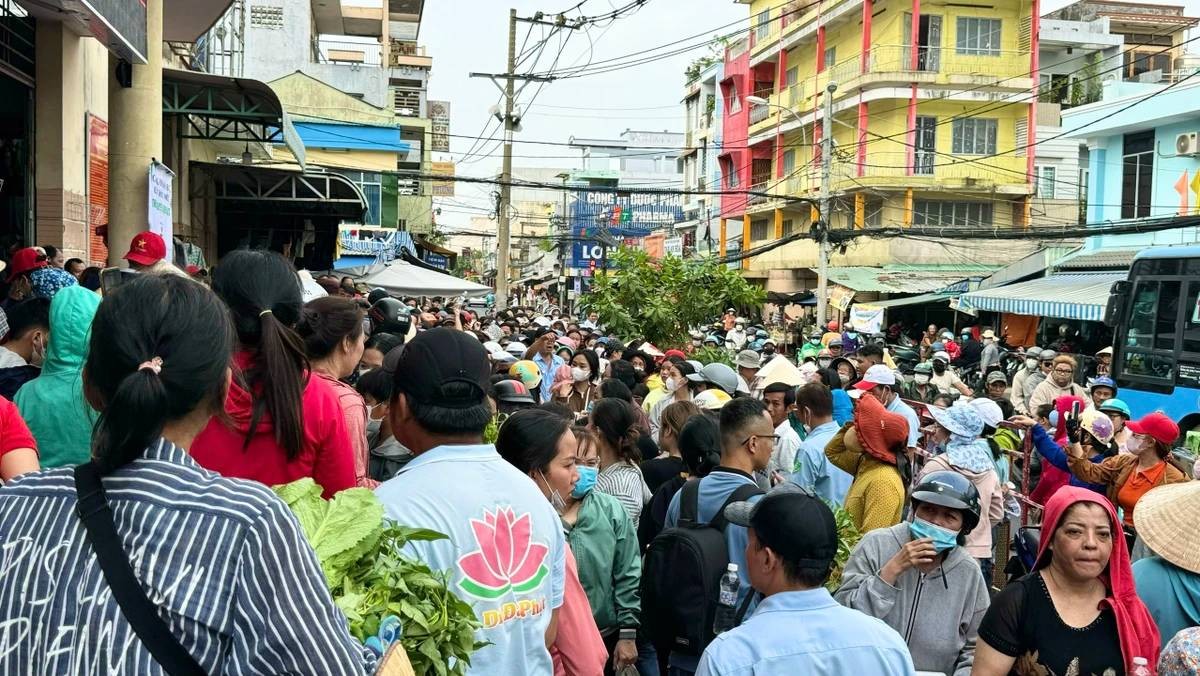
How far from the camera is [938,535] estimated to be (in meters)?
4.45

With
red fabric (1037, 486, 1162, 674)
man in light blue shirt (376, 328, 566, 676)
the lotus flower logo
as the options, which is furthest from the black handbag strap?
red fabric (1037, 486, 1162, 674)

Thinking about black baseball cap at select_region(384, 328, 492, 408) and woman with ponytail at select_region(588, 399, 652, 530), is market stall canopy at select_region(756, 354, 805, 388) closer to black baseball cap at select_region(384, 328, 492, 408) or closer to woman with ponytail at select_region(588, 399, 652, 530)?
woman with ponytail at select_region(588, 399, 652, 530)

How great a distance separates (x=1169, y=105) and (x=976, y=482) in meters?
24.6

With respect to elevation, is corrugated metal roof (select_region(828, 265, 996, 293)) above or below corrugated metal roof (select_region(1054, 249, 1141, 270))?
below

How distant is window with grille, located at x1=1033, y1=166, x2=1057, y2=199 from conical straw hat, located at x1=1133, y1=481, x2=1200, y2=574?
4345 centimetres

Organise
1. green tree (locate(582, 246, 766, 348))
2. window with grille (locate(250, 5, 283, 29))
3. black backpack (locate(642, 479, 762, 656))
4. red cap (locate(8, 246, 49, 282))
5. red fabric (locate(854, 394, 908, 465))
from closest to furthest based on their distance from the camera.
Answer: black backpack (locate(642, 479, 762, 656)) → red fabric (locate(854, 394, 908, 465)) → red cap (locate(8, 246, 49, 282)) → green tree (locate(582, 246, 766, 348)) → window with grille (locate(250, 5, 283, 29))

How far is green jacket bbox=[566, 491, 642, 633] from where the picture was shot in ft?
16.0

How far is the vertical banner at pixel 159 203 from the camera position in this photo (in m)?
11.0

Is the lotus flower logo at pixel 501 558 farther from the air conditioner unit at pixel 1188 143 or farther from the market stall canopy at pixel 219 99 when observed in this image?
the air conditioner unit at pixel 1188 143

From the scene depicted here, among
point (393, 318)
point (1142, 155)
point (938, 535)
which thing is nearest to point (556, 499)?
point (938, 535)

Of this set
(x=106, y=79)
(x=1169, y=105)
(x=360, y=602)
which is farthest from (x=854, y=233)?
(x=360, y=602)

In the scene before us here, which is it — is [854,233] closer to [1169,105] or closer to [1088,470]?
[1169,105]

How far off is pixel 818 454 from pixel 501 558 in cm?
430

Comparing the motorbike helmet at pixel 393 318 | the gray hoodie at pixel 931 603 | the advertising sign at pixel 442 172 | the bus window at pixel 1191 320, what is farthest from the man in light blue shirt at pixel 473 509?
the advertising sign at pixel 442 172
